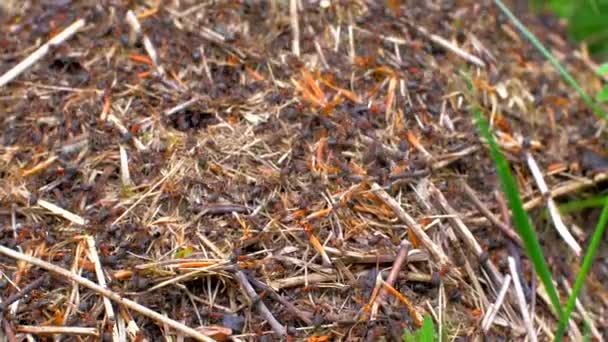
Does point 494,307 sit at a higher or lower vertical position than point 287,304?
lower

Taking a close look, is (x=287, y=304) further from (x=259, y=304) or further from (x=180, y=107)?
(x=180, y=107)

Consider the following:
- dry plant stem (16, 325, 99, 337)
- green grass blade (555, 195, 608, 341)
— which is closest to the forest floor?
dry plant stem (16, 325, 99, 337)

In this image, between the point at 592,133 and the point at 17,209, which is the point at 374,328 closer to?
the point at 17,209

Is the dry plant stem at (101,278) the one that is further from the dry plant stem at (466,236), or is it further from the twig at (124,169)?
the dry plant stem at (466,236)

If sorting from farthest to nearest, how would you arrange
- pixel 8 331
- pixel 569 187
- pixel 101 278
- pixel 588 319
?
pixel 569 187 < pixel 588 319 < pixel 101 278 < pixel 8 331

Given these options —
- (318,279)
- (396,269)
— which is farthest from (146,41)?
(396,269)

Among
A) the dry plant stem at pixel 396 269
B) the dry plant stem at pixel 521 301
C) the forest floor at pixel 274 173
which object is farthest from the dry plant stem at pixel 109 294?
the dry plant stem at pixel 521 301

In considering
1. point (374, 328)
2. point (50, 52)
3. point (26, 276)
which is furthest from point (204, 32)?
point (374, 328)
